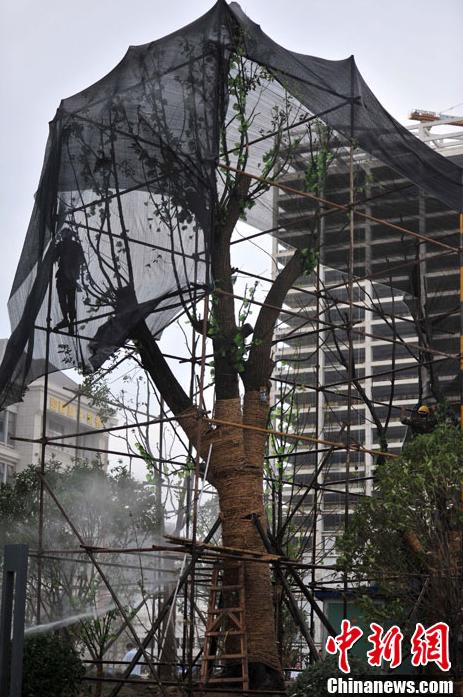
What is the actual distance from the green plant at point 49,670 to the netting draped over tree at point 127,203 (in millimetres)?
2845

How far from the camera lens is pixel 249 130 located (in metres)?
14.1

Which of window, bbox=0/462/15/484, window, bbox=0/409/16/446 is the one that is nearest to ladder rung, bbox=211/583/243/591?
window, bbox=0/409/16/446

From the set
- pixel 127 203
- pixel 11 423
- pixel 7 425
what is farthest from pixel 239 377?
pixel 11 423

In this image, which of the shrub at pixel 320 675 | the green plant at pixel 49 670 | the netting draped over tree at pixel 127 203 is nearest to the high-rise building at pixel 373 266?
the netting draped over tree at pixel 127 203

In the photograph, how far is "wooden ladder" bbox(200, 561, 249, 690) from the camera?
11.3 meters

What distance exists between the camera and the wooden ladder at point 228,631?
1134 cm

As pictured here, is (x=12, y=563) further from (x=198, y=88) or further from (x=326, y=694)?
(x=198, y=88)

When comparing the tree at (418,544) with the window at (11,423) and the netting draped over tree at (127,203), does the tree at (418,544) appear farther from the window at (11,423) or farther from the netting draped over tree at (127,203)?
the window at (11,423)

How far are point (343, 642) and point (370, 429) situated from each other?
56.2 m

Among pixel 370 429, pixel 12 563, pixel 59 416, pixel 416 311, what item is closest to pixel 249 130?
pixel 416 311

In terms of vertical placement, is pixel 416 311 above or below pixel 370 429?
below

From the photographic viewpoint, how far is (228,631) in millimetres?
11992

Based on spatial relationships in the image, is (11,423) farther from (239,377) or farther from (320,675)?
(320,675)

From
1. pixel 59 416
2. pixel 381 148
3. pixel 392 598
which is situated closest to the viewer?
pixel 392 598
